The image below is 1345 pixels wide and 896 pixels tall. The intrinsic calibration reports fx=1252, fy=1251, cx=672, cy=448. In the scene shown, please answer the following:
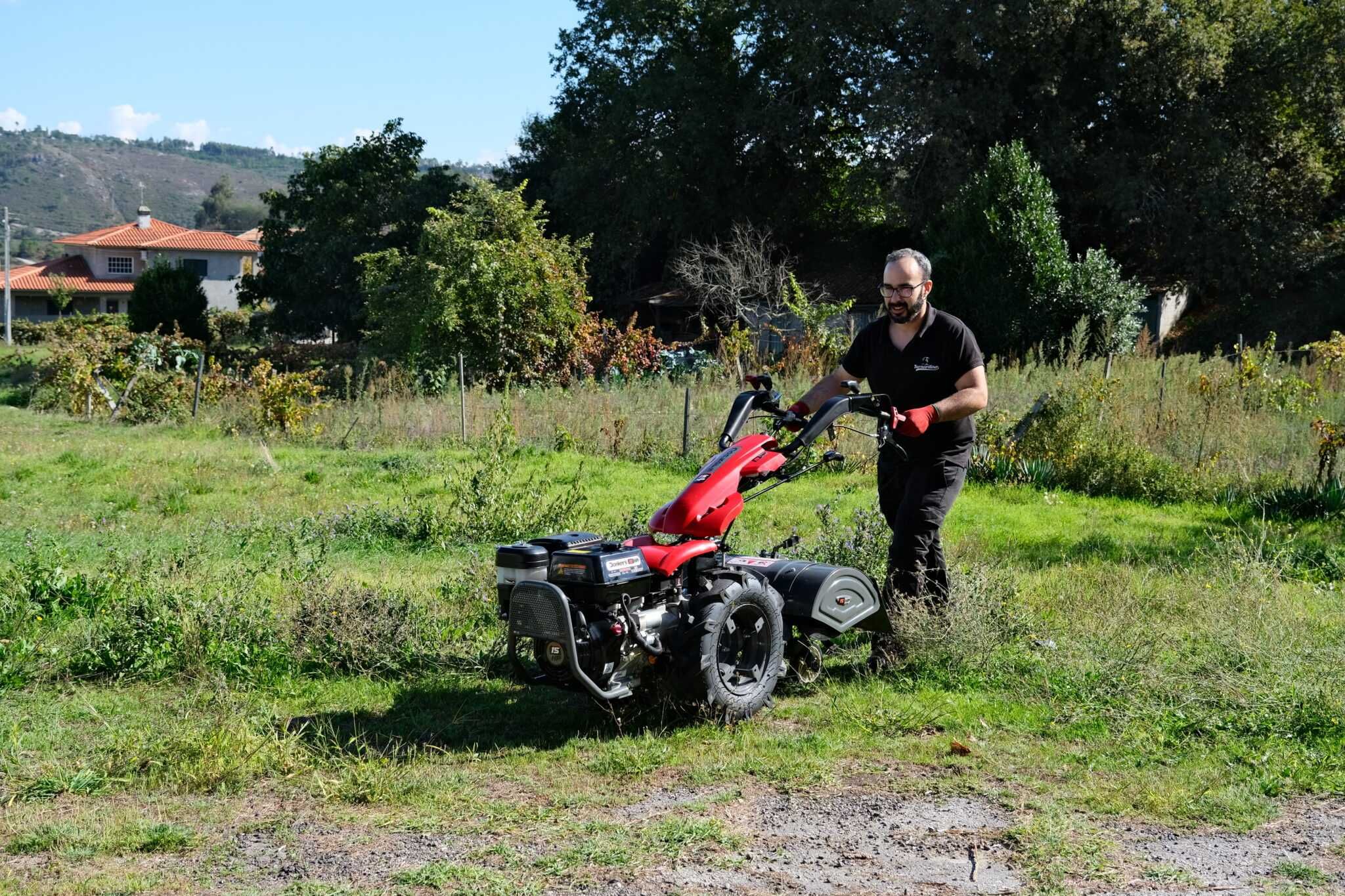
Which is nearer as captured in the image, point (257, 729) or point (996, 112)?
point (257, 729)

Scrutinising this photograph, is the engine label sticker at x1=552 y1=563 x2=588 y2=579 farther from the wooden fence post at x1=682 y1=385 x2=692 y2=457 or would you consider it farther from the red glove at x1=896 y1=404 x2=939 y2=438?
the wooden fence post at x1=682 y1=385 x2=692 y2=457

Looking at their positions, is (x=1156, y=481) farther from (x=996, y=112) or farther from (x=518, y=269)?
(x=996, y=112)

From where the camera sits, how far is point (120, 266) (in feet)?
270

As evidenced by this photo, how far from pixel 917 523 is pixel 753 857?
248cm

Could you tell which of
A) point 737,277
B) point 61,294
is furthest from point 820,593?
point 61,294

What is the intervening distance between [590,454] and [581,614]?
1068 centimetres

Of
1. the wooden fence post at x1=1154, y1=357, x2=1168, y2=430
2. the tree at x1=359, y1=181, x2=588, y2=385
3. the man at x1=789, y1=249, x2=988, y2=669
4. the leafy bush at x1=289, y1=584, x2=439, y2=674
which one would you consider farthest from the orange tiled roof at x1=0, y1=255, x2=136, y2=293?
the man at x1=789, y1=249, x2=988, y2=669

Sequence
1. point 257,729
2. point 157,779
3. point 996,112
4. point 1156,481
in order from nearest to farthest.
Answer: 1. point 157,779
2. point 257,729
3. point 1156,481
4. point 996,112

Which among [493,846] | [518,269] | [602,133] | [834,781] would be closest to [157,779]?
[493,846]

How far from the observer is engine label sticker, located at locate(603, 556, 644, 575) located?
5.14 meters

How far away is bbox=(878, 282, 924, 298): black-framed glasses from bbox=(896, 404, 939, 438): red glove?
1.99ft

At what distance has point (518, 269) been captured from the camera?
2388 cm

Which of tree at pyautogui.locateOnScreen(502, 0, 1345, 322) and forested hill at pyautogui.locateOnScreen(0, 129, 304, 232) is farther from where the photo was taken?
forested hill at pyautogui.locateOnScreen(0, 129, 304, 232)

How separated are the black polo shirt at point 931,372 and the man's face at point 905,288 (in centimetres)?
12
